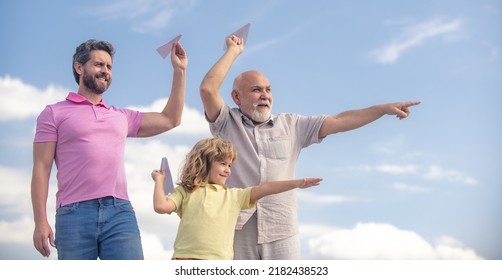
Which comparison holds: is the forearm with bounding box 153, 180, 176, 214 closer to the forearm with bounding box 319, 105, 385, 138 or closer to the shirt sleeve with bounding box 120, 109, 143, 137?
the shirt sleeve with bounding box 120, 109, 143, 137

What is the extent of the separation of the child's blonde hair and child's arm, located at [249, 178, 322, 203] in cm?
39

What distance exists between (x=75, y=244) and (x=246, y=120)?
183 centimetres

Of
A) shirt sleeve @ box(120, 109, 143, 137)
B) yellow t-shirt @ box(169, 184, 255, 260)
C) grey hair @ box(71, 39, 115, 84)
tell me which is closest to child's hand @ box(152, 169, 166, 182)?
yellow t-shirt @ box(169, 184, 255, 260)

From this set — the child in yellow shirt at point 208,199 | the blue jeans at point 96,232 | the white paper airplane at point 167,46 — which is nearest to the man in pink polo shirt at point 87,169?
the blue jeans at point 96,232

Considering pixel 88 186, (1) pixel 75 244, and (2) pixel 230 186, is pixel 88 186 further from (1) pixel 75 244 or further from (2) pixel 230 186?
(2) pixel 230 186

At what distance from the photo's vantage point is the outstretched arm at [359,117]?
222 inches

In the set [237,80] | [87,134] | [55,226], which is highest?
[237,80]

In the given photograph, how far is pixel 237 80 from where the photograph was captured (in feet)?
19.6

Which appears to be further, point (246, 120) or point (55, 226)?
point (246, 120)

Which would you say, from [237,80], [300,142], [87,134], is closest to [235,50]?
[237,80]

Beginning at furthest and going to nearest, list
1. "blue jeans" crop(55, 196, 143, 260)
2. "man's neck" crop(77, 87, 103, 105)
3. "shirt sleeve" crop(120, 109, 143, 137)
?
"shirt sleeve" crop(120, 109, 143, 137)
"man's neck" crop(77, 87, 103, 105)
"blue jeans" crop(55, 196, 143, 260)

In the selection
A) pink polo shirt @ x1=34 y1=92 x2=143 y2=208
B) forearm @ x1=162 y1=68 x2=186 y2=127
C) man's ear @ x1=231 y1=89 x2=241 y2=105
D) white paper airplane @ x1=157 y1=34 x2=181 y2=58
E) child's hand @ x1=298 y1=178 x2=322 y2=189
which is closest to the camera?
child's hand @ x1=298 y1=178 x2=322 y2=189

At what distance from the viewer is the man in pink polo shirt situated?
16.0 feet

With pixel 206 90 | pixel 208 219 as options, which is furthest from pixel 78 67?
pixel 208 219
